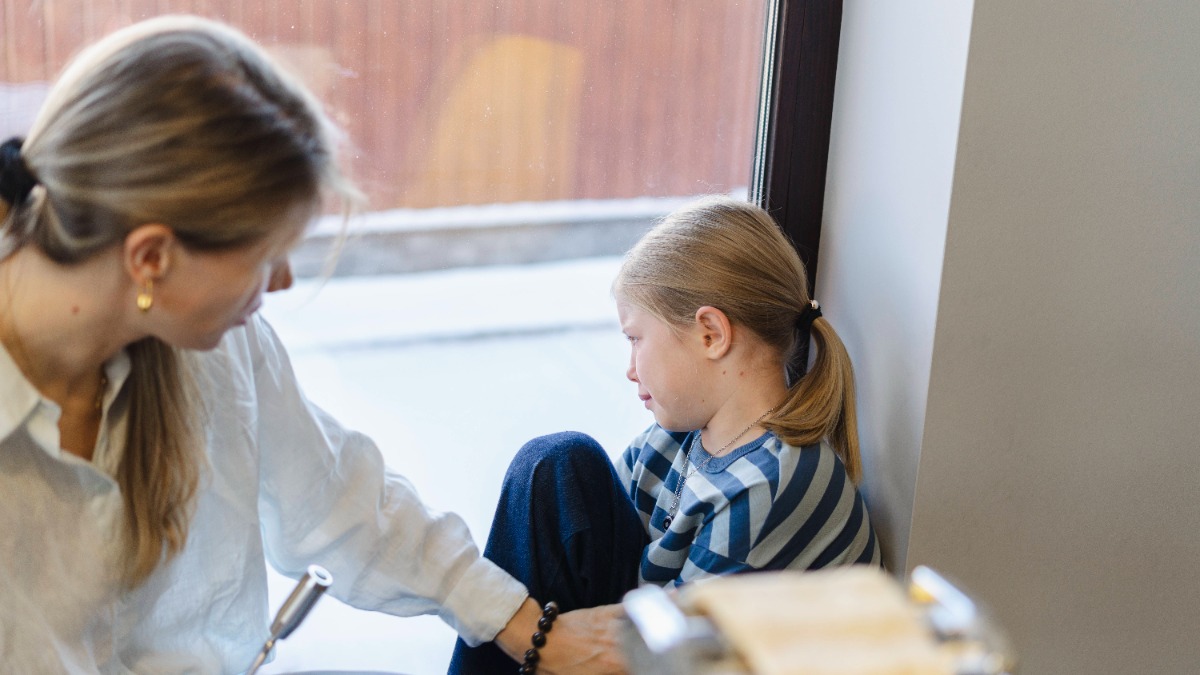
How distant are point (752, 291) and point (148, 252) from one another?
657mm

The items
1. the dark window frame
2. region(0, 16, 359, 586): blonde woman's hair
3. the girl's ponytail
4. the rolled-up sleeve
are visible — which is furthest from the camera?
the dark window frame

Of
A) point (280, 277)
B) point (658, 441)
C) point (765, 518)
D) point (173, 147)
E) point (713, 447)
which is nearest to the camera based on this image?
point (173, 147)

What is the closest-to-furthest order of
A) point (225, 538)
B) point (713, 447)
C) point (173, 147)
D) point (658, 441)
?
point (173, 147) → point (225, 538) → point (713, 447) → point (658, 441)

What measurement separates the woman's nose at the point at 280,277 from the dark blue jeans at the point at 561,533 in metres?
0.44

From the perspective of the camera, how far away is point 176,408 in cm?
106

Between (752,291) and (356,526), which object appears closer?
(356,526)

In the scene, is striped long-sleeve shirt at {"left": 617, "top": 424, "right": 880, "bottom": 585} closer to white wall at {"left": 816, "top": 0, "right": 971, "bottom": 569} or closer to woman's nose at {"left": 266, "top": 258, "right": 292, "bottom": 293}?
white wall at {"left": 816, "top": 0, "right": 971, "bottom": 569}

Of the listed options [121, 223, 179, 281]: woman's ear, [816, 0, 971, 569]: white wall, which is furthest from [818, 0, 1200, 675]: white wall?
[121, 223, 179, 281]: woman's ear

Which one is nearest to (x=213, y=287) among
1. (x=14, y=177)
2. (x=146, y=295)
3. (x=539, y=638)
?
(x=146, y=295)

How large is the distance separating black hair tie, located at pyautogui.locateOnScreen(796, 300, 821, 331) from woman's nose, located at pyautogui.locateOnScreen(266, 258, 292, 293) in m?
0.59

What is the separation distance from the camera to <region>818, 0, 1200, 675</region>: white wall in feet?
4.08

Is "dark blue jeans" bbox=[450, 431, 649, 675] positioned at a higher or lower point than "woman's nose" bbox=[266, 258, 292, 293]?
lower

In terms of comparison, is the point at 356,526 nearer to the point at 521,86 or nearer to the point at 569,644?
the point at 569,644

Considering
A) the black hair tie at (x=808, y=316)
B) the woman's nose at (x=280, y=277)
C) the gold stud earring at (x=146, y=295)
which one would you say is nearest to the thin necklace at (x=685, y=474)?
the black hair tie at (x=808, y=316)
